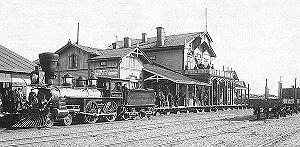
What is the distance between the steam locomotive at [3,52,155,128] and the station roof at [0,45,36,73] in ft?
7.22

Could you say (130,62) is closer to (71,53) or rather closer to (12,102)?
(71,53)

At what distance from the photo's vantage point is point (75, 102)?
18.1 metres

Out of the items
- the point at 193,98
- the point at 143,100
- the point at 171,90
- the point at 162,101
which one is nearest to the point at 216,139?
the point at 143,100

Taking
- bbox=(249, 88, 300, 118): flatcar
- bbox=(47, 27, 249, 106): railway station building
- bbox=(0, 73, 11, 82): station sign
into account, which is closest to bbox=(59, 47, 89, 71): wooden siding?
bbox=(47, 27, 249, 106): railway station building

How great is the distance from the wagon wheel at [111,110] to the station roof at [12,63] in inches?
198

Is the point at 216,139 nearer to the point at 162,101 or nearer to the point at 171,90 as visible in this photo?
the point at 162,101

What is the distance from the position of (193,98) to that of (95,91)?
1991cm

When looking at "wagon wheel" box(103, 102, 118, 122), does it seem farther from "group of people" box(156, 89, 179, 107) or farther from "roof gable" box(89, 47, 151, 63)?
"roof gable" box(89, 47, 151, 63)

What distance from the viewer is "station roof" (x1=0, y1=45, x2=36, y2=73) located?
62.3ft

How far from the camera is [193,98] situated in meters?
37.8

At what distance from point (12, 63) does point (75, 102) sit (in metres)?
5.00

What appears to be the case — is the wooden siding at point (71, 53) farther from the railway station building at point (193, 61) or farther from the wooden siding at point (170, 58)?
the wooden siding at point (170, 58)

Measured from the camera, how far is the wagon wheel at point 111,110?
781 inches

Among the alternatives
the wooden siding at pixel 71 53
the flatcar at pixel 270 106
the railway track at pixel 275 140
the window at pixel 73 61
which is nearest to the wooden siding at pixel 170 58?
the wooden siding at pixel 71 53
